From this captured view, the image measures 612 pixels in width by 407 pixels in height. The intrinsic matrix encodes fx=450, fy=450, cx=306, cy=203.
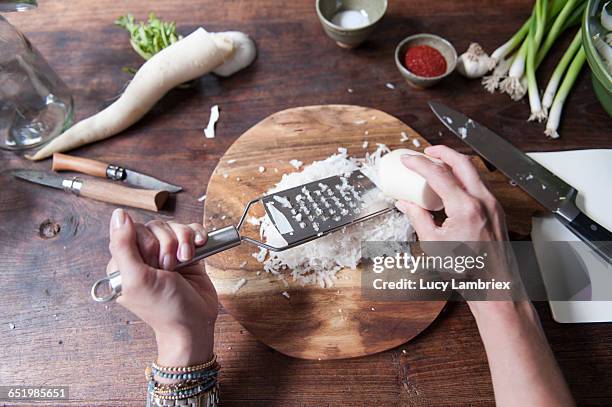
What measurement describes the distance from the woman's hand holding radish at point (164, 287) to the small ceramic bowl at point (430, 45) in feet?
3.48

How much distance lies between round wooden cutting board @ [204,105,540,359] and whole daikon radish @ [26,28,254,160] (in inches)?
14.0

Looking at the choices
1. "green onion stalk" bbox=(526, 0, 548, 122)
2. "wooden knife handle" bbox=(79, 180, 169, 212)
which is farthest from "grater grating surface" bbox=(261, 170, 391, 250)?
"green onion stalk" bbox=(526, 0, 548, 122)

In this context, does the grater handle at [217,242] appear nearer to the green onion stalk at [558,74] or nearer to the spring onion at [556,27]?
the green onion stalk at [558,74]

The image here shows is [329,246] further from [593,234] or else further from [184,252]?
[593,234]

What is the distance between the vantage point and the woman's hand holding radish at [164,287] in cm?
105

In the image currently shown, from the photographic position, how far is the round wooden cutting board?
1.33 meters

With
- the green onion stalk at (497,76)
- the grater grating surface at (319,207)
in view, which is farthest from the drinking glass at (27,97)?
the green onion stalk at (497,76)

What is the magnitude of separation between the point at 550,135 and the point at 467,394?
997 mm

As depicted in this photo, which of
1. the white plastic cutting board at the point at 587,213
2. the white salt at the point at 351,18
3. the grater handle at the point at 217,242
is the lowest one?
the white plastic cutting board at the point at 587,213

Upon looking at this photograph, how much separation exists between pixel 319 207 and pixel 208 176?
1.59 ft

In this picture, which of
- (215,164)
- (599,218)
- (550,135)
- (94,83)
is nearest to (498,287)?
(599,218)

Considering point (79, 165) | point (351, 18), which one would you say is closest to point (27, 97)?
point (79, 165)

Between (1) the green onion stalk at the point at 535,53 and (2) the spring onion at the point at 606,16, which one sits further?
(1) the green onion stalk at the point at 535,53

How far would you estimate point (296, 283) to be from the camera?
141 cm
